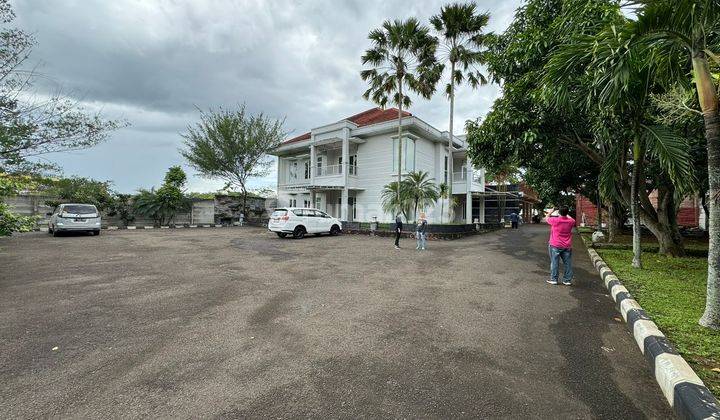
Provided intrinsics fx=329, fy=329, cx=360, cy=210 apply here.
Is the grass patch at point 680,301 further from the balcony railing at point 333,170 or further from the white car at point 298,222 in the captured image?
the balcony railing at point 333,170

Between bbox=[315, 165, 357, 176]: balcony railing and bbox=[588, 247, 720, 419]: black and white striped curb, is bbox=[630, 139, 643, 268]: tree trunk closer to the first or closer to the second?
bbox=[588, 247, 720, 419]: black and white striped curb

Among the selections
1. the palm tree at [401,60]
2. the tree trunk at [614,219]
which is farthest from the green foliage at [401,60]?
the tree trunk at [614,219]

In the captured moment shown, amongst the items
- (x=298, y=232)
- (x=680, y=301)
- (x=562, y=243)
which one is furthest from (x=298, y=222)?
(x=680, y=301)

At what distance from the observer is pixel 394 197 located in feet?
59.1

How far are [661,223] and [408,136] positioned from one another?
41.2 ft

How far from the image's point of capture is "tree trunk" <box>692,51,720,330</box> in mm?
3924

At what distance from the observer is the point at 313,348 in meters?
3.52

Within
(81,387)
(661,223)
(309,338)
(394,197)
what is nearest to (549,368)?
(309,338)

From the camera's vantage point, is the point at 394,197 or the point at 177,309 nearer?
the point at 177,309

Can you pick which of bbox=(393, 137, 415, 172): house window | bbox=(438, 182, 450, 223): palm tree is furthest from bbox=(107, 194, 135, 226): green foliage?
bbox=(438, 182, 450, 223): palm tree

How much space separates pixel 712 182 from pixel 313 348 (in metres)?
5.15

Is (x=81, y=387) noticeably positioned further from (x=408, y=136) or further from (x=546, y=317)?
(x=408, y=136)

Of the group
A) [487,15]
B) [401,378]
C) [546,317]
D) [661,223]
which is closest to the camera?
[401,378]

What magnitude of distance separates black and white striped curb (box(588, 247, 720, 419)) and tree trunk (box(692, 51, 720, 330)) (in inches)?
25.1
